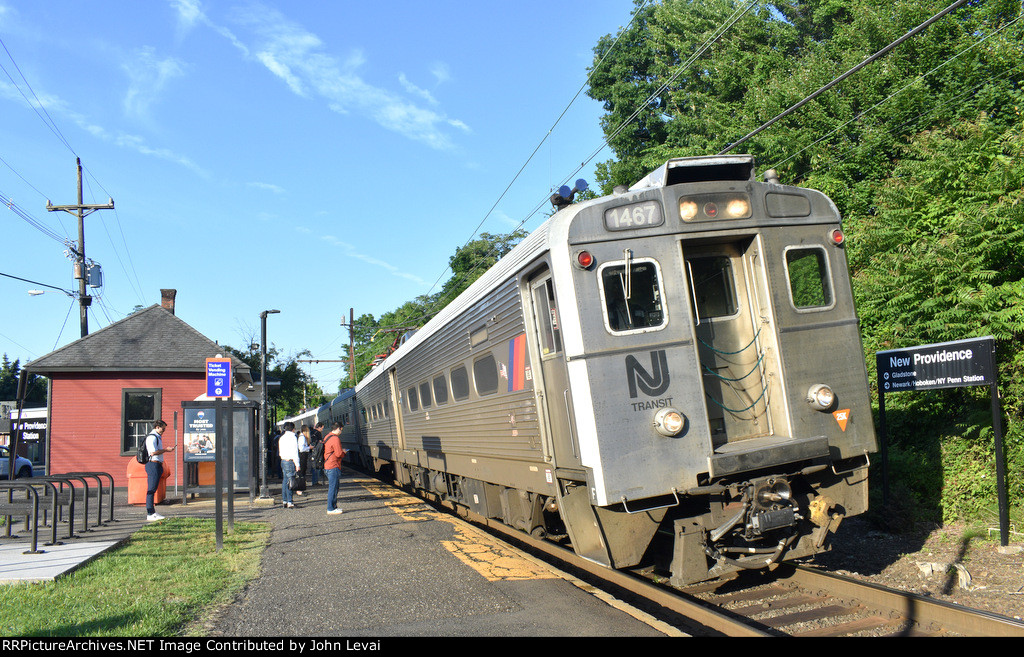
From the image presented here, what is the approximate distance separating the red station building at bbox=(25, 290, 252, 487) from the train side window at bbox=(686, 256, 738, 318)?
584 inches

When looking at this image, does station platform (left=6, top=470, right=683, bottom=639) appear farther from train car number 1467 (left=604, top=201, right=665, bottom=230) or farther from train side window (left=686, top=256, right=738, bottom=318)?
train car number 1467 (left=604, top=201, right=665, bottom=230)

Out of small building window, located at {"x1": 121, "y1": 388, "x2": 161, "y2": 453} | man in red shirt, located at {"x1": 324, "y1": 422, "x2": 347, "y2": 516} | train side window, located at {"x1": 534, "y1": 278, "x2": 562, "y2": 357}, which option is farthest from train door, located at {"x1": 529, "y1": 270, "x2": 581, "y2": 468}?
small building window, located at {"x1": 121, "y1": 388, "x2": 161, "y2": 453}

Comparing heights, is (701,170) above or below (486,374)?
above

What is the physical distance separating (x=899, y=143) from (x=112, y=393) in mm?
20053

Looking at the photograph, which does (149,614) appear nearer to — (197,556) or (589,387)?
(197,556)

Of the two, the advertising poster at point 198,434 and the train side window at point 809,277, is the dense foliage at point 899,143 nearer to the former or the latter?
the train side window at point 809,277

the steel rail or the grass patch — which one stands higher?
the grass patch

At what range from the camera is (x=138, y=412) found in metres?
19.9

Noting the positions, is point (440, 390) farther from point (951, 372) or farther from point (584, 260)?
point (951, 372)

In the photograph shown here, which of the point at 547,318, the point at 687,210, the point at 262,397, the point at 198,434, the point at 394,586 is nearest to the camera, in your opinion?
the point at 687,210

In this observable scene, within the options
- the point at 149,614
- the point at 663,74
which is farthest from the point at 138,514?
the point at 663,74

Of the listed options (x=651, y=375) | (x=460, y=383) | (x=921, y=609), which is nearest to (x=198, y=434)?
(x=460, y=383)

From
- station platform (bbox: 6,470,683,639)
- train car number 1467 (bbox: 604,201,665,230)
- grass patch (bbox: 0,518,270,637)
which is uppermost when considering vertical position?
train car number 1467 (bbox: 604,201,665,230)

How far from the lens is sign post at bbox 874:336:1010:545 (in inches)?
285
